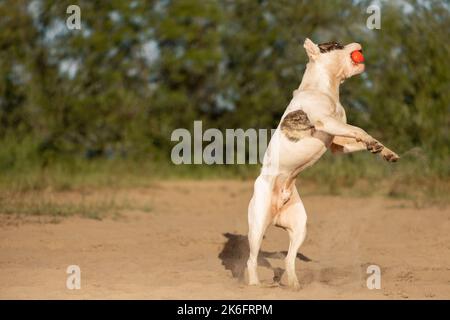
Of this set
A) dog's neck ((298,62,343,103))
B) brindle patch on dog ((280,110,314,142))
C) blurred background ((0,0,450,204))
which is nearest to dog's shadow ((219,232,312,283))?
brindle patch on dog ((280,110,314,142))

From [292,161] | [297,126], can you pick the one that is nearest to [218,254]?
[292,161]

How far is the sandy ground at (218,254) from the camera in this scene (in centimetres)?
575

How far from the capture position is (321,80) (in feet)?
20.2

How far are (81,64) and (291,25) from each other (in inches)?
167

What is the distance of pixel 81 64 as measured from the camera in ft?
51.6

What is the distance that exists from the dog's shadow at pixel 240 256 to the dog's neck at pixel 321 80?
1.59m

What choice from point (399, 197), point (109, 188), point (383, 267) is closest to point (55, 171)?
point (109, 188)

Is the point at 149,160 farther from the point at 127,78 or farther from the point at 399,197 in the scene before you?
the point at 399,197

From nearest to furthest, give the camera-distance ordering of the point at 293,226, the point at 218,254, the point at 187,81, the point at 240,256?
1. the point at 293,226
2. the point at 240,256
3. the point at 218,254
4. the point at 187,81

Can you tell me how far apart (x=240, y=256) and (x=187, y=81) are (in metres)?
9.30

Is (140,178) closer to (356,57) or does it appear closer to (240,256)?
(240,256)

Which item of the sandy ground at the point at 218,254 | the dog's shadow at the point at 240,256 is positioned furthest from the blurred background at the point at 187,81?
the dog's shadow at the point at 240,256

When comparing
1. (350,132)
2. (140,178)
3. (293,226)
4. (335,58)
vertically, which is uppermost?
(335,58)

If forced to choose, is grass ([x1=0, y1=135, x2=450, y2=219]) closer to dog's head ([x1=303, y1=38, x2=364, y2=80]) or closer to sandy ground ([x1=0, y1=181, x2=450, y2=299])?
sandy ground ([x1=0, y1=181, x2=450, y2=299])
